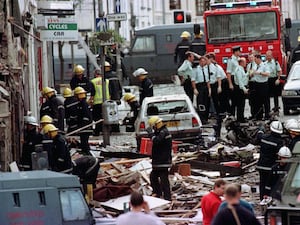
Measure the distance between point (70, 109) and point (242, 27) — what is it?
1452cm

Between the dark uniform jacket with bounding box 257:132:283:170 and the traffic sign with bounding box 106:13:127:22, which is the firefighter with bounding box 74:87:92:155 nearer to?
the traffic sign with bounding box 106:13:127:22

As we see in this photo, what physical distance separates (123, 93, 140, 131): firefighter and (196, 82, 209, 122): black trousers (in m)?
1.55

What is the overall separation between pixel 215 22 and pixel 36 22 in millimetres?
10113

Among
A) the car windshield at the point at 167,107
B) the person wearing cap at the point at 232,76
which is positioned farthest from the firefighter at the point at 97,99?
the car windshield at the point at 167,107

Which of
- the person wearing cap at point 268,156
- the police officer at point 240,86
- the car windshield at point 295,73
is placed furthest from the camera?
the car windshield at point 295,73

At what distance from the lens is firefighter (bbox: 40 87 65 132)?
25516 mm

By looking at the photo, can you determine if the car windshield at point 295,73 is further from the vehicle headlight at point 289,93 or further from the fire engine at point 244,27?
the fire engine at point 244,27

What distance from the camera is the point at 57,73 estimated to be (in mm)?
56406

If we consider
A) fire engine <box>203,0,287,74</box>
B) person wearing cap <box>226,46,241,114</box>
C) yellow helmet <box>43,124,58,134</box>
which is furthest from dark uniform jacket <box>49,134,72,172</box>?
fire engine <box>203,0,287,74</box>

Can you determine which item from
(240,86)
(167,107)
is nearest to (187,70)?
(240,86)

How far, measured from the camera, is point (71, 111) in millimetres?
26406

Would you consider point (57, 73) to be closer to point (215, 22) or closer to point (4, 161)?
point (215, 22)

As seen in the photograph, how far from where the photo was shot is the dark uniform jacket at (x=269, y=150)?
62.2 ft

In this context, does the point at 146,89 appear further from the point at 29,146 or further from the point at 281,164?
the point at 281,164
